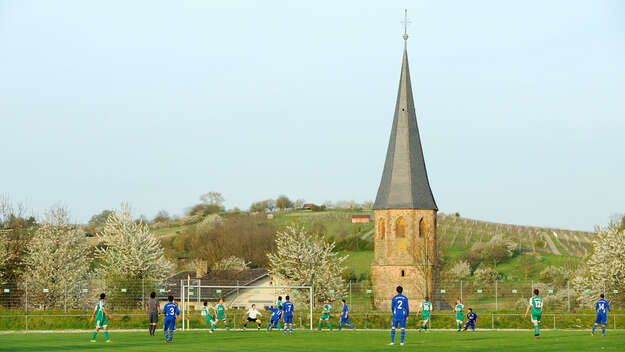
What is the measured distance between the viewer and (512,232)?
128 metres

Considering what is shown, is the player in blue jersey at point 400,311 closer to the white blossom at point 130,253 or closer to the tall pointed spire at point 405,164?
the white blossom at point 130,253

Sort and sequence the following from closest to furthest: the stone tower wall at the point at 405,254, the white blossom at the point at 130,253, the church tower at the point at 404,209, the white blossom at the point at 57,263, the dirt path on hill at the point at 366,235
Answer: the white blossom at the point at 57,263
the white blossom at the point at 130,253
the stone tower wall at the point at 405,254
the church tower at the point at 404,209
the dirt path on hill at the point at 366,235

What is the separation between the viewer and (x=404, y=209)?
82000mm

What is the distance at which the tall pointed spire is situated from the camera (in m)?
82.0

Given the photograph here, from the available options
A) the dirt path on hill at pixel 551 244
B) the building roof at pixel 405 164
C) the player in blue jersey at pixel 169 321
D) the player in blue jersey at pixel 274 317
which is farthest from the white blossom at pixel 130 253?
the dirt path on hill at pixel 551 244

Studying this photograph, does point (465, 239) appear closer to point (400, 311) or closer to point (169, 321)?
point (169, 321)

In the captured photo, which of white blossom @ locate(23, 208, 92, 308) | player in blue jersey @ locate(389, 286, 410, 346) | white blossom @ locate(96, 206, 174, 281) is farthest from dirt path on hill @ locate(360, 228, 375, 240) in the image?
player in blue jersey @ locate(389, 286, 410, 346)

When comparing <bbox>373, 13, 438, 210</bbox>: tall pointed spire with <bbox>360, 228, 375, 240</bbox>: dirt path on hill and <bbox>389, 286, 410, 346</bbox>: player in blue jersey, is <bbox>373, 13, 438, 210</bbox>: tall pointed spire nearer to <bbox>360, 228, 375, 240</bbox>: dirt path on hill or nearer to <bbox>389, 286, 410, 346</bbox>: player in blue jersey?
<bbox>360, 228, 375, 240</bbox>: dirt path on hill

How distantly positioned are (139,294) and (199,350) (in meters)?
32.4

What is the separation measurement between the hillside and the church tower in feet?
52.7

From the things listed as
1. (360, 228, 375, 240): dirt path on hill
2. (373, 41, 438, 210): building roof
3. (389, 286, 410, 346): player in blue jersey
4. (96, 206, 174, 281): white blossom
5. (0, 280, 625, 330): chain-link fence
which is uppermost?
(373, 41, 438, 210): building roof

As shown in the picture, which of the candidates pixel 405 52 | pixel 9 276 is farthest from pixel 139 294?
pixel 405 52

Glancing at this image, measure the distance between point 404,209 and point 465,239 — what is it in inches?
1702

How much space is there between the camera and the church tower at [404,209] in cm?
8100
